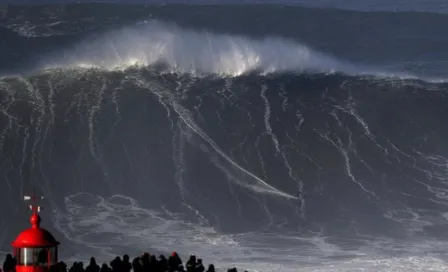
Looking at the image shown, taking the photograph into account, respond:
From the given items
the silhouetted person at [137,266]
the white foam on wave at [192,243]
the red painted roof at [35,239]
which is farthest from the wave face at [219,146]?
the red painted roof at [35,239]

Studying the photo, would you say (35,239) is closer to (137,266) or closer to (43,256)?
(43,256)

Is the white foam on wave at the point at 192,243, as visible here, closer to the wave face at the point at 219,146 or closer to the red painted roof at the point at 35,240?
the wave face at the point at 219,146

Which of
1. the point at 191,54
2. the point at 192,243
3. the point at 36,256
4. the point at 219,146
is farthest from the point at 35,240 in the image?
the point at 191,54

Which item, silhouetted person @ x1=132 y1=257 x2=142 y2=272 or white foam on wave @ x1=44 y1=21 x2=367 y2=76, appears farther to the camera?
white foam on wave @ x1=44 y1=21 x2=367 y2=76

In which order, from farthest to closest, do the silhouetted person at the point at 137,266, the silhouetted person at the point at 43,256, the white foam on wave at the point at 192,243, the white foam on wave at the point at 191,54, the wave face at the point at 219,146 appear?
the white foam on wave at the point at 191,54
the wave face at the point at 219,146
the white foam on wave at the point at 192,243
the silhouetted person at the point at 137,266
the silhouetted person at the point at 43,256

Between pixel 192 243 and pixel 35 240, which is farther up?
pixel 192 243

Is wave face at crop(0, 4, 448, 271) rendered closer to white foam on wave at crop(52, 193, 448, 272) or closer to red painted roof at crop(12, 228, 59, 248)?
white foam on wave at crop(52, 193, 448, 272)

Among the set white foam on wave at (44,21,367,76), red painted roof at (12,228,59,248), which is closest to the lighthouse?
red painted roof at (12,228,59,248)
